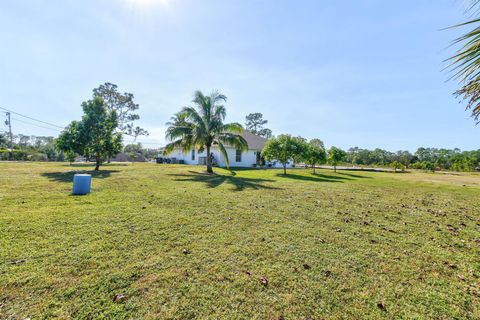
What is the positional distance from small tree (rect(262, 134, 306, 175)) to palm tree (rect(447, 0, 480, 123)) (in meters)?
16.8

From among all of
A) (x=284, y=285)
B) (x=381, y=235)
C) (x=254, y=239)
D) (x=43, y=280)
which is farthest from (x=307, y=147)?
(x=43, y=280)

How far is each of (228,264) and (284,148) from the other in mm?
15972

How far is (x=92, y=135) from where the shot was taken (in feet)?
52.0

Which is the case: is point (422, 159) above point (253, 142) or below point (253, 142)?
below

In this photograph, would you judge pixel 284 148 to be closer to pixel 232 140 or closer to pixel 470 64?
pixel 232 140

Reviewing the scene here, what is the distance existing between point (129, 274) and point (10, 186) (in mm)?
9309

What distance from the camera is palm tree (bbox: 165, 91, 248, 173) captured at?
16500 mm

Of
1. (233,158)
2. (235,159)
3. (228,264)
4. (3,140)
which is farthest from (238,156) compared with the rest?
(3,140)

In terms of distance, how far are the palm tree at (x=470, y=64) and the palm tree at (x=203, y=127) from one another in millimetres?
14774

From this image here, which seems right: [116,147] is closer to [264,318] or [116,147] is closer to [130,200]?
[130,200]

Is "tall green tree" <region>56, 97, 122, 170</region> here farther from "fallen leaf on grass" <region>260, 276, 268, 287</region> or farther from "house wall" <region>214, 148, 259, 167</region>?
"fallen leaf on grass" <region>260, 276, 268, 287</region>

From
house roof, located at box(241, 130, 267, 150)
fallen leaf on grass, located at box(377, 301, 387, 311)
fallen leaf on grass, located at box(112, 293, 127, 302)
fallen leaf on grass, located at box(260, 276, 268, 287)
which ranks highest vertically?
house roof, located at box(241, 130, 267, 150)

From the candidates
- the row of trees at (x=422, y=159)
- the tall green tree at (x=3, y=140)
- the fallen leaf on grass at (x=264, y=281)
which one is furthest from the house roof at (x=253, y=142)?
the tall green tree at (x=3, y=140)

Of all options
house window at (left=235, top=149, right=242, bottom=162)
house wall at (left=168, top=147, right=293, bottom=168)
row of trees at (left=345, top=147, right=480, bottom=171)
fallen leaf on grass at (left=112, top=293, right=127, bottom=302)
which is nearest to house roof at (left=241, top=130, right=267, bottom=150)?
house wall at (left=168, top=147, right=293, bottom=168)
